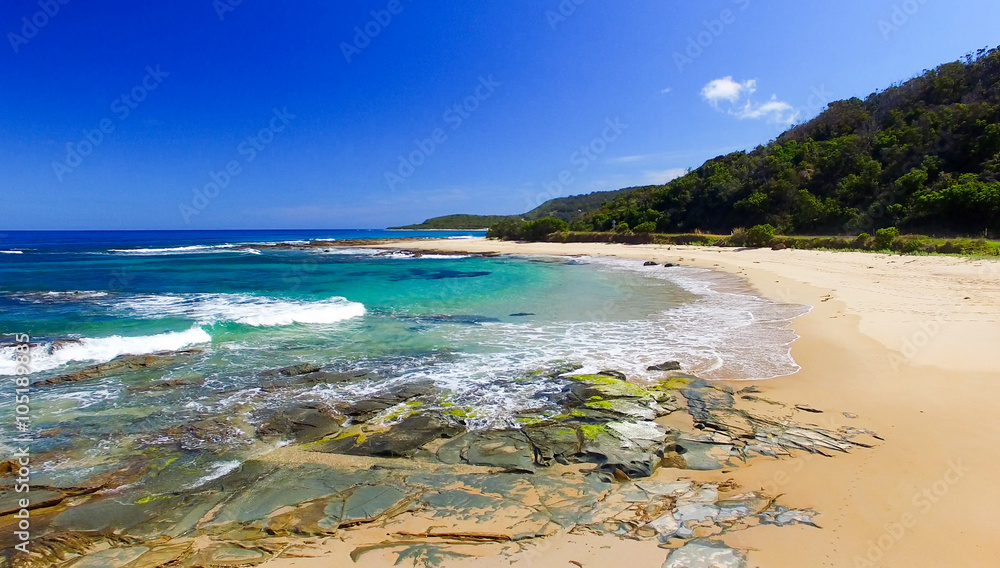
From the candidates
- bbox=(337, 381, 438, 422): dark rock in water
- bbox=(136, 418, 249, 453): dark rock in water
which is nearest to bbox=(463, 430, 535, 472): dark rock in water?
bbox=(337, 381, 438, 422): dark rock in water

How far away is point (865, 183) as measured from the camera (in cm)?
3409

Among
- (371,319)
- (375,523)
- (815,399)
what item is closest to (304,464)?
(375,523)

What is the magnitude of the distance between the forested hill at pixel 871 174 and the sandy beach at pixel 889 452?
67.5 feet

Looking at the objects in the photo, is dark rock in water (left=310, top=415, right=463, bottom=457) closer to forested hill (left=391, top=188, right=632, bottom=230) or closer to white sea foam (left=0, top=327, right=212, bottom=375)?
white sea foam (left=0, top=327, right=212, bottom=375)

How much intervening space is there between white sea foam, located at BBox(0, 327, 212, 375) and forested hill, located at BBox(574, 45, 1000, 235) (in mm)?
37039

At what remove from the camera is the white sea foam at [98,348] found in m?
8.94

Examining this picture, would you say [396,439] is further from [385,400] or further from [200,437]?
[200,437]

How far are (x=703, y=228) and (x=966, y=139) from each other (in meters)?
18.7

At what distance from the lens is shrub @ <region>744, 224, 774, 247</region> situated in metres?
32.2

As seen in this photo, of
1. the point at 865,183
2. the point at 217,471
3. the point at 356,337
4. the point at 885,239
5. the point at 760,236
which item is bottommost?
the point at 217,471

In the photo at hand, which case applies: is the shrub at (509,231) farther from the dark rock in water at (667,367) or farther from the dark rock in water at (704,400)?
the dark rock in water at (704,400)

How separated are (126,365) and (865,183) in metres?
43.7

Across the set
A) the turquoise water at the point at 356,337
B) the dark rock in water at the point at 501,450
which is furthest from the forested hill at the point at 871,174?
the dark rock in water at the point at 501,450

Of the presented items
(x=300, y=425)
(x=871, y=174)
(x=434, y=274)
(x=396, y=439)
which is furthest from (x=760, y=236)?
(x=300, y=425)
